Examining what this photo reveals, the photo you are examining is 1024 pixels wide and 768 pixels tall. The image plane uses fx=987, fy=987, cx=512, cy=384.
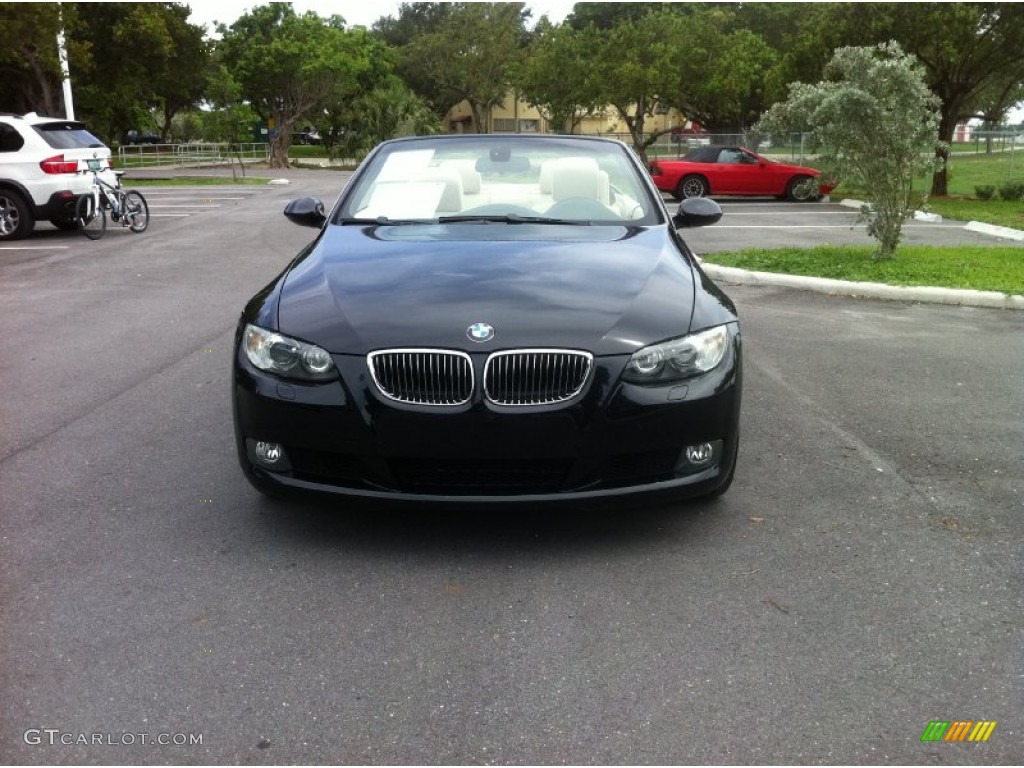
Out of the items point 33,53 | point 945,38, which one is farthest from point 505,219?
point 33,53

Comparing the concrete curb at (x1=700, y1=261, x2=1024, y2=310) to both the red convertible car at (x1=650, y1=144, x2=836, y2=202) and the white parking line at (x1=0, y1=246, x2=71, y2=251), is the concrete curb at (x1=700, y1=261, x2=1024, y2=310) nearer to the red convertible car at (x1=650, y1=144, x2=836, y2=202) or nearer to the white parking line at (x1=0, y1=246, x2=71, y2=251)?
the white parking line at (x1=0, y1=246, x2=71, y2=251)

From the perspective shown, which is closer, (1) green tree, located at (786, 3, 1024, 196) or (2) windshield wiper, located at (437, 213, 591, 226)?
(2) windshield wiper, located at (437, 213, 591, 226)

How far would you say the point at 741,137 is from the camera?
3144 cm

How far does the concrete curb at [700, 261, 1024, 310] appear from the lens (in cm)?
891

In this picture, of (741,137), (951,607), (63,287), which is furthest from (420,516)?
(741,137)

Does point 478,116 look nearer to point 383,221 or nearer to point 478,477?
point 383,221

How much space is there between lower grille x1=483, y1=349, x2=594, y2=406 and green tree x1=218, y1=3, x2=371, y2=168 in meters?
44.3

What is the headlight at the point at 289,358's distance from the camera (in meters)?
3.50

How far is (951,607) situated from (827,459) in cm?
151

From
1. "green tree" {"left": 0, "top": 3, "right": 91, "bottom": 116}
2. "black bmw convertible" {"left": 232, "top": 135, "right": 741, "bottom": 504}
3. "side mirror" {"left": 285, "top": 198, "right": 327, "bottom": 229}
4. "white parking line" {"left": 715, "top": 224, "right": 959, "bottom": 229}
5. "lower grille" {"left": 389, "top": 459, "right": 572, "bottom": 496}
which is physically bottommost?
"white parking line" {"left": 715, "top": 224, "right": 959, "bottom": 229}

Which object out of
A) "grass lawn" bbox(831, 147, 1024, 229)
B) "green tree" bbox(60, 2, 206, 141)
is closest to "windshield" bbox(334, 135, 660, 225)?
"grass lawn" bbox(831, 147, 1024, 229)

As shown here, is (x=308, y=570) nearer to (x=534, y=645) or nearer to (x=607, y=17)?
(x=534, y=645)

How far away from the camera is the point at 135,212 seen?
1605 cm

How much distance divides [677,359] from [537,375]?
1.70ft
